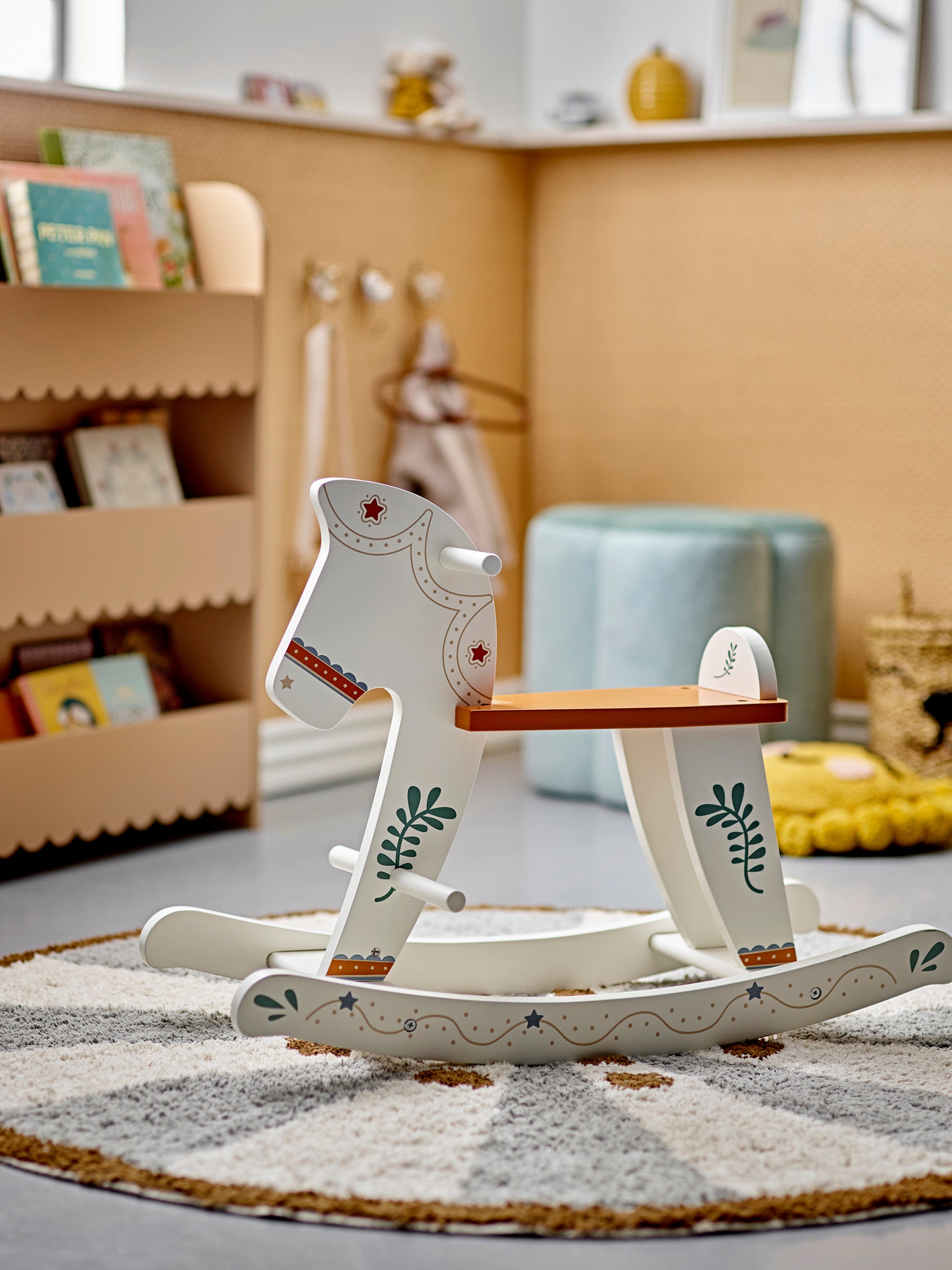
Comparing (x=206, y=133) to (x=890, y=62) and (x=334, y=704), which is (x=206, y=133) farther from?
(x=334, y=704)

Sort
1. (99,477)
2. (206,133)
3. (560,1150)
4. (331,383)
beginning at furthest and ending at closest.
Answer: (331,383)
(206,133)
(99,477)
(560,1150)

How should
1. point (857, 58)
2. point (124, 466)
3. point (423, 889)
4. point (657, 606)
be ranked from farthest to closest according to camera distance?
1. point (857, 58)
2. point (657, 606)
3. point (124, 466)
4. point (423, 889)

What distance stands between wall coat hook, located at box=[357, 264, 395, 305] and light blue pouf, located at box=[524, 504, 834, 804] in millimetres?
616

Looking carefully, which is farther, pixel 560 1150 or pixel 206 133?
pixel 206 133

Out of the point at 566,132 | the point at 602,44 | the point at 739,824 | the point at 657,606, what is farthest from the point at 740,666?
the point at 602,44

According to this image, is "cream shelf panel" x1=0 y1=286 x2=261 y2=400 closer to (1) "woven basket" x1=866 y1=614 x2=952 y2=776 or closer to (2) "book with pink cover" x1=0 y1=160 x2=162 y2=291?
(2) "book with pink cover" x1=0 y1=160 x2=162 y2=291

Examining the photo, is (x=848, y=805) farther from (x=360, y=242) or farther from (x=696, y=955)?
(x=360, y=242)


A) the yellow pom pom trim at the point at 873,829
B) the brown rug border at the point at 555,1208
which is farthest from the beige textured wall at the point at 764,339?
the brown rug border at the point at 555,1208

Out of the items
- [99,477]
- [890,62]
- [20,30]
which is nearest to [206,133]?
[20,30]

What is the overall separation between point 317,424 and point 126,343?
714 millimetres

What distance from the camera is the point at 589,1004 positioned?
1773 millimetres

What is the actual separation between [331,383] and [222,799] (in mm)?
1001

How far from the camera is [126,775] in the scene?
275cm

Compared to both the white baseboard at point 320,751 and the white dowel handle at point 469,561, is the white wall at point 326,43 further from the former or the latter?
the white dowel handle at point 469,561
